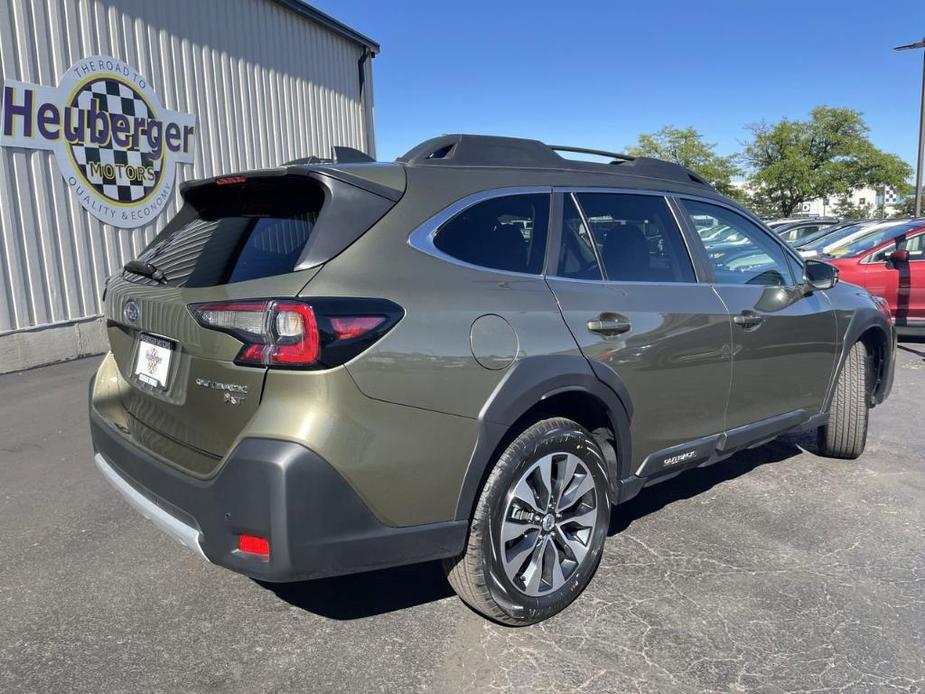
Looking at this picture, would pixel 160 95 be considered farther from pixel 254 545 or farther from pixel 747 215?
pixel 254 545

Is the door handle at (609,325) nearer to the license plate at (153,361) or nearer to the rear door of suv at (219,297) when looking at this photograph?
the rear door of suv at (219,297)

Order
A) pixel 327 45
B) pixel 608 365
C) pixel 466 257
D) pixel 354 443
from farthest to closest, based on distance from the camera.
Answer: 1. pixel 327 45
2. pixel 608 365
3. pixel 466 257
4. pixel 354 443

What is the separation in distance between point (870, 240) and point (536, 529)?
29.2 feet

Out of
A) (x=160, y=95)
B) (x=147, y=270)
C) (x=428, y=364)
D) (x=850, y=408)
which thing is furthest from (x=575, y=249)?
(x=160, y=95)

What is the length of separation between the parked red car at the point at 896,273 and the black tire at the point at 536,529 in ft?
23.9

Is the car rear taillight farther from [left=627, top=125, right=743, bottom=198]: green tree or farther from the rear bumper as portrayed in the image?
[left=627, top=125, right=743, bottom=198]: green tree

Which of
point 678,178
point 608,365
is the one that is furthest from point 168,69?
point 608,365

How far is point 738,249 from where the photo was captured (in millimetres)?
3709

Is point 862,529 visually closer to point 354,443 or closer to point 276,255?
point 354,443

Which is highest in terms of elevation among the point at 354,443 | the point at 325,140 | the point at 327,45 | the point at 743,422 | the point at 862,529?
the point at 327,45

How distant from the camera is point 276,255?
2312 mm

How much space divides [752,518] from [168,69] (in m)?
8.64

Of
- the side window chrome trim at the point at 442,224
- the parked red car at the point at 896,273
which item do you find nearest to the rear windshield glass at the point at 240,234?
the side window chrome trim at the point at 442,224

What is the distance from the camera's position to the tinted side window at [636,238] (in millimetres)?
3025
